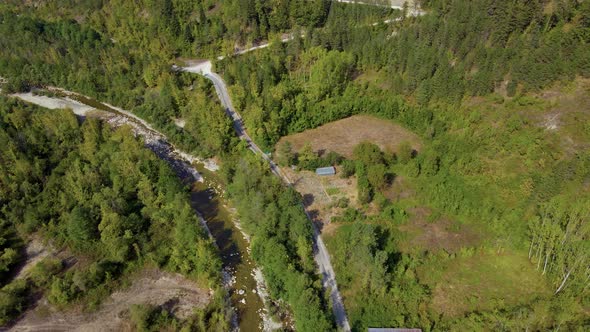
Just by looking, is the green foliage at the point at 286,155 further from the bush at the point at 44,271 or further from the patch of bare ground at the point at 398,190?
the bush at the point at 44,271

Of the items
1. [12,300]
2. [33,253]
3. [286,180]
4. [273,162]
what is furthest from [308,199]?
[12,300]

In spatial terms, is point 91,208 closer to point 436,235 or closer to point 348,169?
point 348,169

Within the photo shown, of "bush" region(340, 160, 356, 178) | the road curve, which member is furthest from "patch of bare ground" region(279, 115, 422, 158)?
the road curve

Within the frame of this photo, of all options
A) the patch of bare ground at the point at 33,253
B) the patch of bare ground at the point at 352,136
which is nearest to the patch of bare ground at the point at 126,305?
the patch of bare ground at the point at 33,253

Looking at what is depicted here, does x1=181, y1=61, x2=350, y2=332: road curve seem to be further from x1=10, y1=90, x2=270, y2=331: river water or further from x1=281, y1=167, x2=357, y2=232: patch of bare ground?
x1=10, y1=90, x2=270, y2=331: river water

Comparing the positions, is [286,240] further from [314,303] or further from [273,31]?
[273,31]

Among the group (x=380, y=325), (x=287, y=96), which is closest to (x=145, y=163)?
(x=287, y=96)
